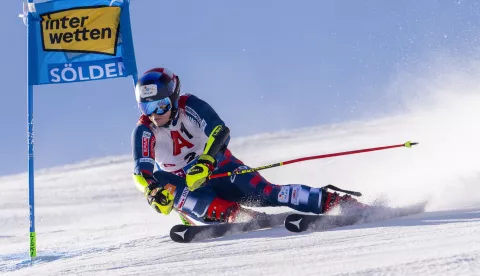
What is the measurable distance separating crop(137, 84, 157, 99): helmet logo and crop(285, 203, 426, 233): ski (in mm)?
1458

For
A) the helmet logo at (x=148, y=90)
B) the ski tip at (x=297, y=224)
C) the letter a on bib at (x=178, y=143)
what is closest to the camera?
the ski tip at (x=297, y=224)

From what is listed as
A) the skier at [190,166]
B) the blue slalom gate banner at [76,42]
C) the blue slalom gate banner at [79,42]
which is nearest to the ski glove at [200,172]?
the skier at [190,166]

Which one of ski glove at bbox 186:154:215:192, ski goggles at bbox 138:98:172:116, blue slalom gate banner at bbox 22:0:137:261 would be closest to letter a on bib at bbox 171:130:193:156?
ski goggles at bbox 138:98:172:116

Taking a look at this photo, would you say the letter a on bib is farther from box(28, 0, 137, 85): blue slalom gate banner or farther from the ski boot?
box(28, 0, 137, 85): blue slalom gate banner

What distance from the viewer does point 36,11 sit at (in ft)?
22.2

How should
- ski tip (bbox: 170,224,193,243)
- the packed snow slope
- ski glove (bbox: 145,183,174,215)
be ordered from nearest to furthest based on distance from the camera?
the packed snow slope < ski glove (bbox: 145,183,174,215) < ski tip (bbox: 170,224,193,243)

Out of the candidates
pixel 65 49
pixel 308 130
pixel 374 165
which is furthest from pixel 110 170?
pixel 65 49

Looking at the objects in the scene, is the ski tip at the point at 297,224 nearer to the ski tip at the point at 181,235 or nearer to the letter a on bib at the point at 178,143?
the ski tip at the point at 181,235

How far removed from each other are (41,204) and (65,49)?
661 cm

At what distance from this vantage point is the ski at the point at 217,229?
18.2 ft

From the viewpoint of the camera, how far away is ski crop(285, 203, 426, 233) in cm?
520

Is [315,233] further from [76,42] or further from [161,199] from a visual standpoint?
[76,42]

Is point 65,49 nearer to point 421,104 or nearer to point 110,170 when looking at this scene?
point 421,104

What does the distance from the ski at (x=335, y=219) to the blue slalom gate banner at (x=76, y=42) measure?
265cm
